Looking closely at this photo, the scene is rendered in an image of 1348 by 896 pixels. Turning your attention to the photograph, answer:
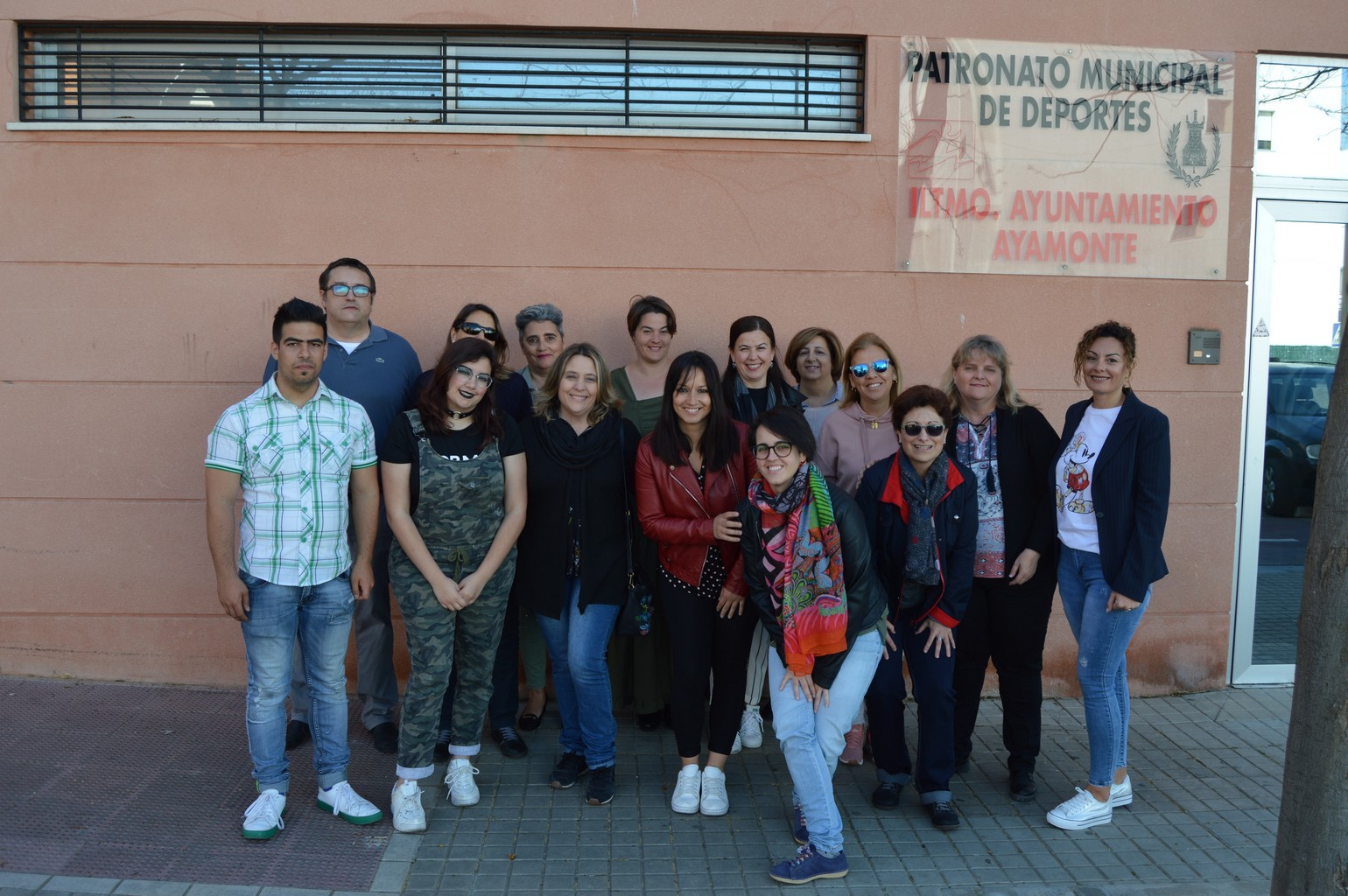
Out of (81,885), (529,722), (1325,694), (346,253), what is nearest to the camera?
(1325,694)

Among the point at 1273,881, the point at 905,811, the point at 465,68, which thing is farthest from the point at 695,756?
the point at 465,68

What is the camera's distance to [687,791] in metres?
3.92

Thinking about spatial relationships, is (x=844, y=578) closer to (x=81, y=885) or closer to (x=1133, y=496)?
(x=1133, y=496)

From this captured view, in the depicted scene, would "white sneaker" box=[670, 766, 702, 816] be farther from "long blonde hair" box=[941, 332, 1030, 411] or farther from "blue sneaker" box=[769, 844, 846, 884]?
"long blonde hair" box=[941, 332, 1030, 411]

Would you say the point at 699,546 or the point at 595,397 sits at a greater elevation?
the point at 595,397

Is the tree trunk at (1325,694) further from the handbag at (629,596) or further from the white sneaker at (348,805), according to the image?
the white sneaker at (348,805)

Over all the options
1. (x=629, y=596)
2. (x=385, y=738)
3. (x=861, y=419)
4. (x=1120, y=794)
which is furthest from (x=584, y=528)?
(x=1120, y=794)

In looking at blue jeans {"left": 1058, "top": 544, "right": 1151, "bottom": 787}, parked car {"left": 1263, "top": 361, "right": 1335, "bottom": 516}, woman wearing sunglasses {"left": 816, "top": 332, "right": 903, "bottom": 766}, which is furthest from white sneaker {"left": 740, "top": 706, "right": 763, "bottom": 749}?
parked car {"left": 1263, "top": 361, "right": 1335, "bottom": 516}

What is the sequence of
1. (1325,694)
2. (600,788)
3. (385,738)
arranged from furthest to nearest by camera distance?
(385,738) < (600,788) < (1325,694)

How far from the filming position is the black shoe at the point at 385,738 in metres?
4.43

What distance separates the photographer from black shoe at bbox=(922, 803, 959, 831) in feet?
12.5

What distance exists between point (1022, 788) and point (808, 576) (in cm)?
155

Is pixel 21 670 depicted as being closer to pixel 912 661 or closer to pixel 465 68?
pixel 465 68

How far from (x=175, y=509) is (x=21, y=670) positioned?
3.87 ft
